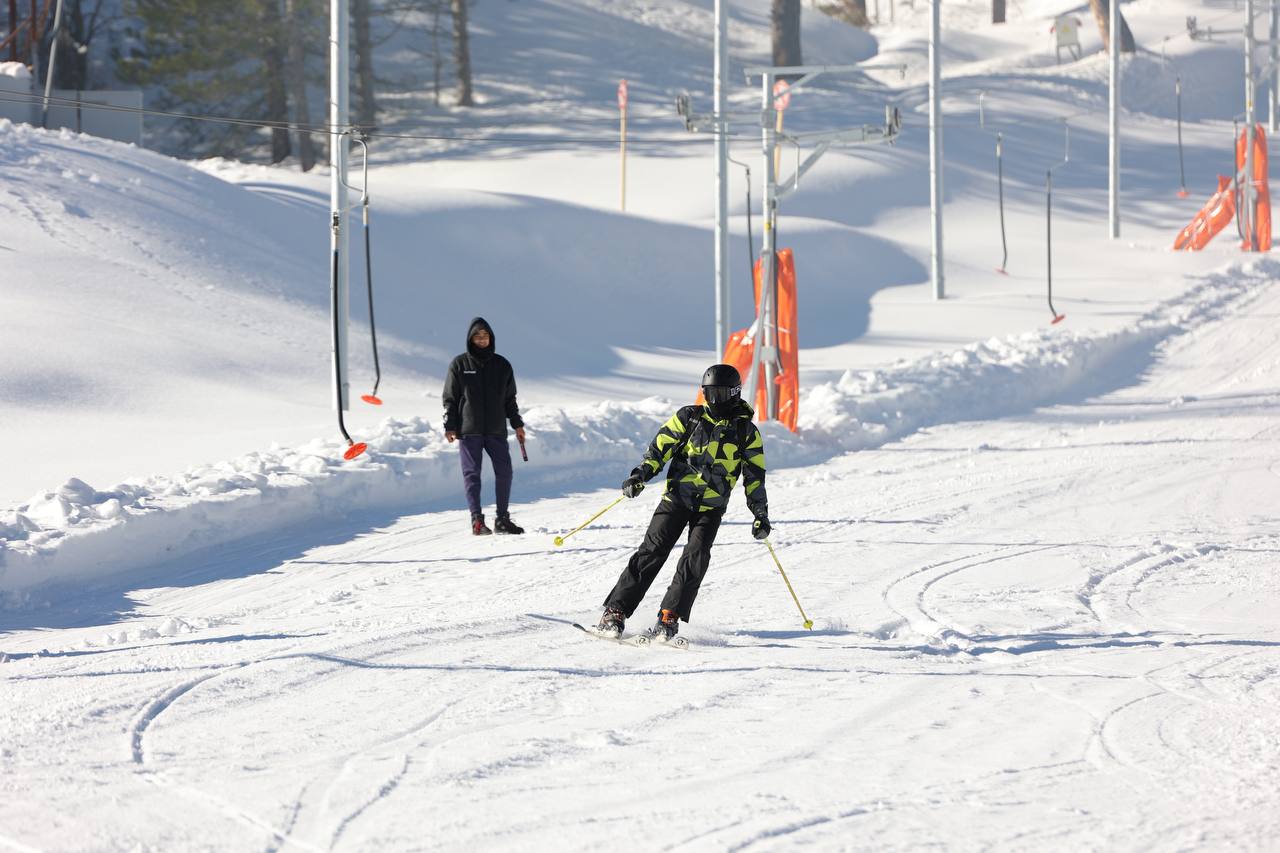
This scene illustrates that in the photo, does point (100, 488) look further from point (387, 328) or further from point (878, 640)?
point (387, 328)

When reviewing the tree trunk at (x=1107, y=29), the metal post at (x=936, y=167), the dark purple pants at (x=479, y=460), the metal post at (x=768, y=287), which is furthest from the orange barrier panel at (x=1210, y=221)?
the dark purple pants at (x=479, y=460)

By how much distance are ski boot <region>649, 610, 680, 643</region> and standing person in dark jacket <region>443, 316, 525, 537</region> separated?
3.41 m

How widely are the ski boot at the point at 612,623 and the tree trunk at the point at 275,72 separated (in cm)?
3183

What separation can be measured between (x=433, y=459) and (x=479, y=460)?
2.12 metres

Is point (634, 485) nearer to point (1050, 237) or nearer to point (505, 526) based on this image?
A: point (505, 526)

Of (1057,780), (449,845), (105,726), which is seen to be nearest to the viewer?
(449,845)

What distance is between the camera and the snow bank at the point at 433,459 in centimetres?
1045

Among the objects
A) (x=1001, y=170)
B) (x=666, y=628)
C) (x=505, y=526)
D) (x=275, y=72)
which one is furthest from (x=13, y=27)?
(x=666, y=628)

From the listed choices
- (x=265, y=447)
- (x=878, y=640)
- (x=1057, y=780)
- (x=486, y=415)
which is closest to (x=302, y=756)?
(x=1057, y=780)

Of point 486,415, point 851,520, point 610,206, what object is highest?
point 610,206

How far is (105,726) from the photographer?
21.6 feet

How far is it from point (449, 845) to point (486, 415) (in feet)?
21.0

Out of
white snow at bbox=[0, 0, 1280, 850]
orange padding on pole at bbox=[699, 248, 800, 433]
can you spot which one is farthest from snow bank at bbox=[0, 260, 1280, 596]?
orange padding on pole at bbox=[699, 248, 800, 433]

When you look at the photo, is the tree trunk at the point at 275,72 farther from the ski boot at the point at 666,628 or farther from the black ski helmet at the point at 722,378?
the ski boot at the point at 666,628
